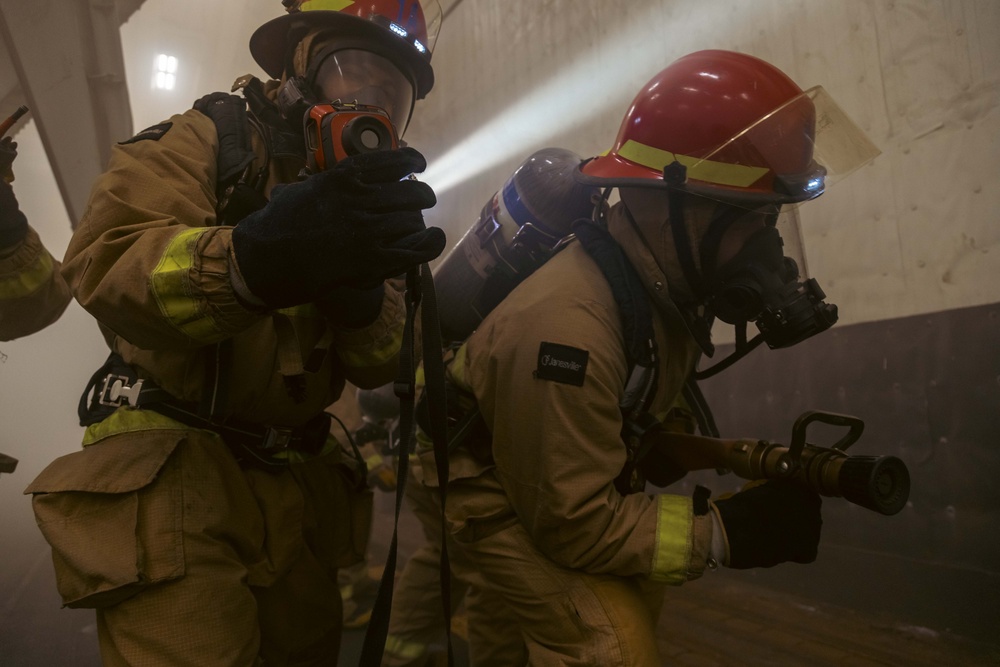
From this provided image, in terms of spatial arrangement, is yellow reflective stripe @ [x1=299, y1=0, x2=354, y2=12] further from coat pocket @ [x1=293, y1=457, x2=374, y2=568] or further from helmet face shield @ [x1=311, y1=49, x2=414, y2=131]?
coat pocket @ [x1=293, y1=457, x2=374, y2=568]

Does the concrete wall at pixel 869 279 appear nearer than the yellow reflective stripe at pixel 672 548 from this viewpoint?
No

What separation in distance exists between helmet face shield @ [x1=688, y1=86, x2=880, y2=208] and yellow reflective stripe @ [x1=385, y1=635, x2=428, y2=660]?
5.95ft

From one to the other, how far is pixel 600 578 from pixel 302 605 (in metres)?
0.69

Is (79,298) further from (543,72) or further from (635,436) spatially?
(543,72)

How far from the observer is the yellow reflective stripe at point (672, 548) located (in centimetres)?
125

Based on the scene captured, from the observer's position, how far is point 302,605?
4.35 feet

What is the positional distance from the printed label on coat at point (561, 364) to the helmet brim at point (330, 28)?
2.38ft

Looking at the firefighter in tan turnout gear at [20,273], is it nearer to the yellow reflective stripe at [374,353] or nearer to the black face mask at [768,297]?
the yellow reflective stripe at [374,353]

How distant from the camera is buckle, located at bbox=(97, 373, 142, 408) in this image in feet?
3.59

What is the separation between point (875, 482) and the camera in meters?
1.11

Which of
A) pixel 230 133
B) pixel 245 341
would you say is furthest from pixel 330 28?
pixel 245 341

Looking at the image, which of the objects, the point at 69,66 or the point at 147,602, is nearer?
the point at 147,602

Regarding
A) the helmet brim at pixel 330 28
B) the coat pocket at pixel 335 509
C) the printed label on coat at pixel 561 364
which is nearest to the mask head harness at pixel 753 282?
the printed label on coat at pixel 561 364

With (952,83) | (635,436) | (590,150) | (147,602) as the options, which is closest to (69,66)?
(590,150)
